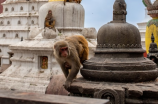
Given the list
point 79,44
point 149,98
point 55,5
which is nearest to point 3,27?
point 55,5

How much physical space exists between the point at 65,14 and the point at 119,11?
28.7 ft

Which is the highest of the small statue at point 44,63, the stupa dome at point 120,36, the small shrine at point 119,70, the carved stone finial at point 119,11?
the carved stone finial at point 119,11

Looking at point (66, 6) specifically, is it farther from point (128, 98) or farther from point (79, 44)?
point (128, 98)

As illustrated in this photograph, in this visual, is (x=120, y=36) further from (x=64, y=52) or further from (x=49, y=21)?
(x=49, y=21)

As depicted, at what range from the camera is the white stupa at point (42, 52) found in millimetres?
10727

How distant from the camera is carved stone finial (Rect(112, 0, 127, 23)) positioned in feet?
13.7

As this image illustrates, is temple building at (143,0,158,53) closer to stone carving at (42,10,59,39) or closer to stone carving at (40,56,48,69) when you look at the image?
stone carving at (42,10,59,39)

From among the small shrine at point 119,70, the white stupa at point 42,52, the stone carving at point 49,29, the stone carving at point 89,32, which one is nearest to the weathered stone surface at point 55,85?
the small shrine at point 119,70

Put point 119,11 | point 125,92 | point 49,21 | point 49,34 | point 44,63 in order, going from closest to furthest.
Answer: point 125,92
point 119,11
point 49,34
point 44,63
point 49,21

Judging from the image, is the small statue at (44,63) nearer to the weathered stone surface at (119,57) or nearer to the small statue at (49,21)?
the small statue at (49,21)

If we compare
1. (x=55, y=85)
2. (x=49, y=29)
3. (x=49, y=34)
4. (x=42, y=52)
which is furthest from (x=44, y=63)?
(x=55, y=85)

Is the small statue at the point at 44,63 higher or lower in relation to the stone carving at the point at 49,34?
lower

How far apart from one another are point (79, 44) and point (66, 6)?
858 cm

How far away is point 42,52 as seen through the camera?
11.0 m
